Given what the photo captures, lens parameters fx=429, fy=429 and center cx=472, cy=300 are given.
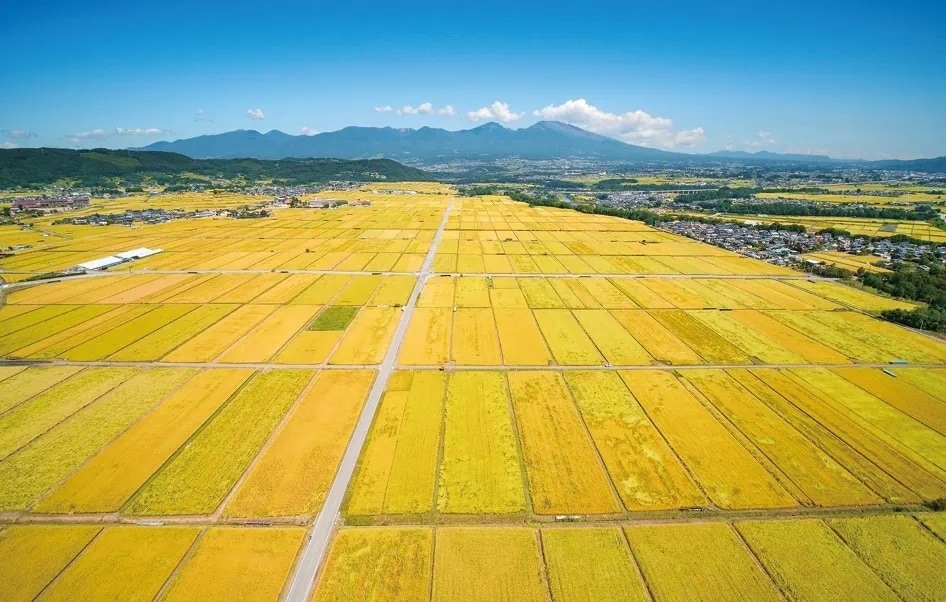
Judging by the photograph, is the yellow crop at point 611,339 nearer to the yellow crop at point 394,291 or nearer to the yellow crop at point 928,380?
the yellow crop at point 928,380

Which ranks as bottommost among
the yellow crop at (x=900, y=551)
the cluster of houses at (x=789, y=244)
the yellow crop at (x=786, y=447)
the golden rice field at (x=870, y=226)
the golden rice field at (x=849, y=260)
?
the yellow crop at (x=900, y=551)

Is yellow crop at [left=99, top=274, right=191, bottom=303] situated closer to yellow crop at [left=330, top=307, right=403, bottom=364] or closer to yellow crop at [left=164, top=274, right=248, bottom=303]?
yellow crop at [left=164, top=274, right=248, bottom=303]

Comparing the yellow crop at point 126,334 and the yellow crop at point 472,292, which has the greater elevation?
the yellow crop at point 472,292

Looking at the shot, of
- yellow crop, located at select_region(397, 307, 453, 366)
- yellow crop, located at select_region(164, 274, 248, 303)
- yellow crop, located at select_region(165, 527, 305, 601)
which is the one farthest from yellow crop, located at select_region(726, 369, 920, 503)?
yellow crop, located at select_region(164, 274, 248, 303)

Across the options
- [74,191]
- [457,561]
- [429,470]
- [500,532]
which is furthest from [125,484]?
[74,191]

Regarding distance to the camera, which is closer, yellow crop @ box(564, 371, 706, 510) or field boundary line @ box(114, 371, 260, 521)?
field boundary line @ box(114, 371, 260, 521)

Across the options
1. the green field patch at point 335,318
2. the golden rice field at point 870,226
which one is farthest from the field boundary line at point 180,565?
the golden rice field at point 870,226
